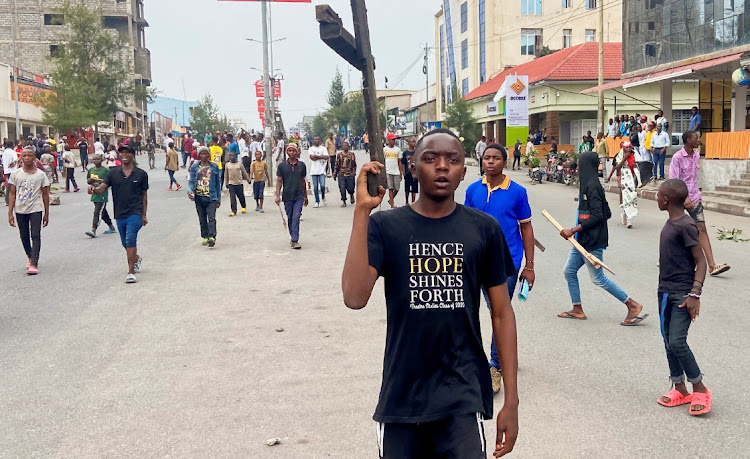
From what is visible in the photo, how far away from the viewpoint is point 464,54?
6197 centimetres

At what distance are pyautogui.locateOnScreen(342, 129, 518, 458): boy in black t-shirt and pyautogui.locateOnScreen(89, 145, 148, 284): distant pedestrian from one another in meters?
7.74

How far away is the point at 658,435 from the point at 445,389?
2.46 m

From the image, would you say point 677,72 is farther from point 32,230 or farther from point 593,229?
point 32,230

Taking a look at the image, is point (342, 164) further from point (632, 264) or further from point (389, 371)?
point (389, 371)

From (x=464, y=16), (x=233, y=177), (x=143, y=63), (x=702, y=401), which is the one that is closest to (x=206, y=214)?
(x=233, y=177)

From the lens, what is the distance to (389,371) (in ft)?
8.96

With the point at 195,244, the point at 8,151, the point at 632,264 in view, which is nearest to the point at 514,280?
the point at 632,264

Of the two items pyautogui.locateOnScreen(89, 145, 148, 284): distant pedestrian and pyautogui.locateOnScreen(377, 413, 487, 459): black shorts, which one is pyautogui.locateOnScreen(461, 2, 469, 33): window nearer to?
pyautogui.locateOnScreen(89, 145, 148, 284): distant pedestrian

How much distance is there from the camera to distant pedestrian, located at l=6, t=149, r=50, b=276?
10.4 m

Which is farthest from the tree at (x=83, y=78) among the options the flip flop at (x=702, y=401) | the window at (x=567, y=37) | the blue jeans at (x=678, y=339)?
the flip flop at (x=702, y=401)

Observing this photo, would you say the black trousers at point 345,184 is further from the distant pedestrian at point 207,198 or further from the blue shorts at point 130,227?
the blue shorts at point 130,227

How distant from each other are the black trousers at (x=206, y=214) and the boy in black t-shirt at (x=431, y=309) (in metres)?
10.3

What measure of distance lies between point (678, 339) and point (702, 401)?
43cm

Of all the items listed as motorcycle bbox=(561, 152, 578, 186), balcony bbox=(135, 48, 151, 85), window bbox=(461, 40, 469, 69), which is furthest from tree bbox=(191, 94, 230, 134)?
motorcycle bbox=(561, 152, 578, 186)
